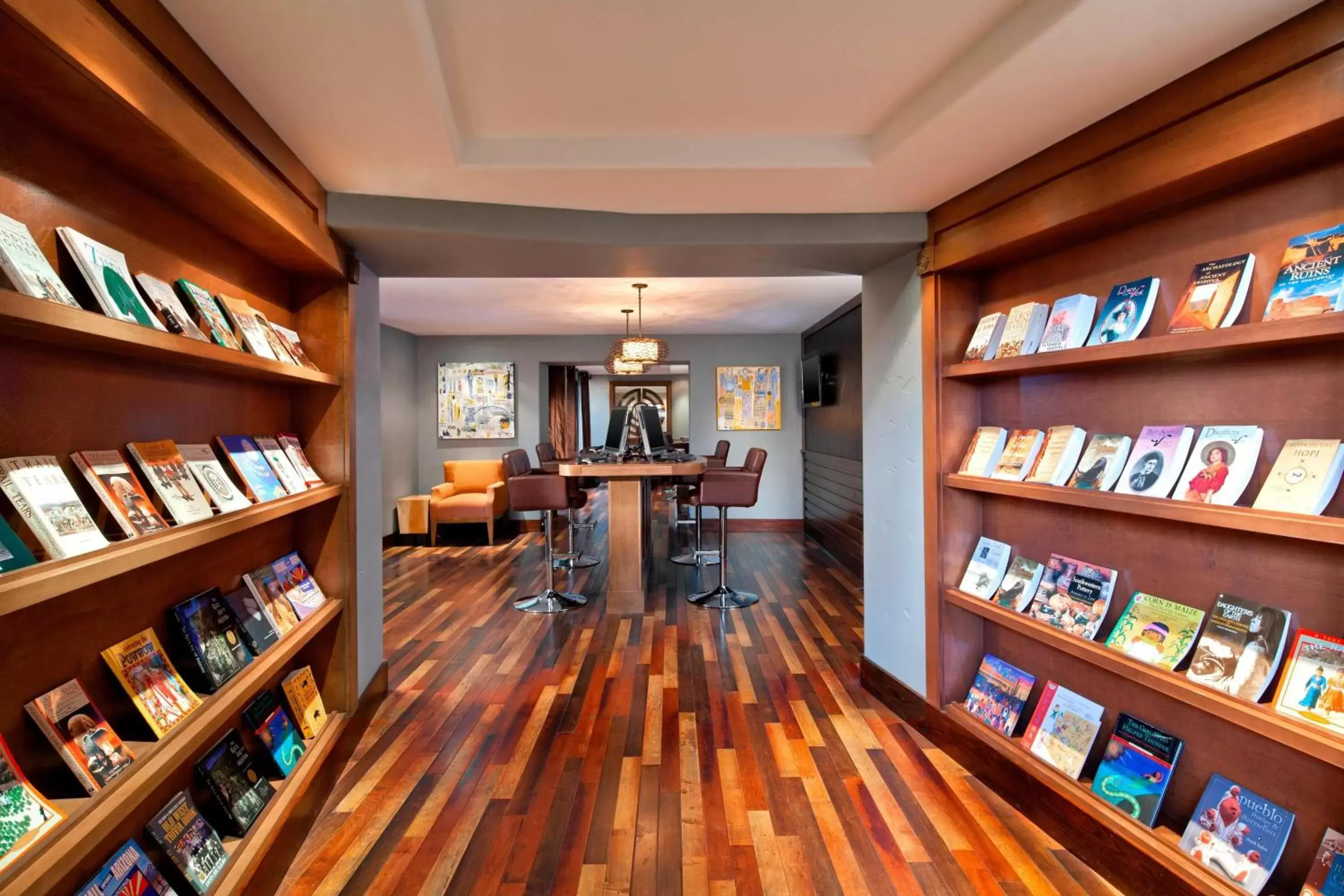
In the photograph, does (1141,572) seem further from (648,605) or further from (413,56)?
(648,605)

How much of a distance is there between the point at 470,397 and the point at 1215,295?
23.9 feet

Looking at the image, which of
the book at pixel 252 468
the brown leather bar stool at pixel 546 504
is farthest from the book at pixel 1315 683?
the brown leather bar stool at pixel 546 504

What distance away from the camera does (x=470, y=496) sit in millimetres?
6676

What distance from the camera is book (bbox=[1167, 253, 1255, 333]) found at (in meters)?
1.54

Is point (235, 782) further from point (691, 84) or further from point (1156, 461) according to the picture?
point (1156, 461)

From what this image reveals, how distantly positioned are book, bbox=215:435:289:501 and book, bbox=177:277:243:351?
33 cm

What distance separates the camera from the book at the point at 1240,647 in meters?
1.46

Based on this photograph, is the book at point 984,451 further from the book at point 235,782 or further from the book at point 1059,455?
the book at point 235,782

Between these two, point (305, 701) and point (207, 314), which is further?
point (305, 701)

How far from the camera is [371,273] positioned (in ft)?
9.10

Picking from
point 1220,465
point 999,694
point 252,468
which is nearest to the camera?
point 1220,465

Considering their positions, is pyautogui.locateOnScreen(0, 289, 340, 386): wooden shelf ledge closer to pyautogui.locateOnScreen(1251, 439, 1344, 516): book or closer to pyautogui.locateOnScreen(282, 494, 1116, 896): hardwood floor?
pyautogui.locateOnScreen(282, 494, 1116, 896): hardwood floor

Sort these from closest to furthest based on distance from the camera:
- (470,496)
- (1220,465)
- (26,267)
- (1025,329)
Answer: (26,267)
(1220,465)
(1025,329)
(470,496)

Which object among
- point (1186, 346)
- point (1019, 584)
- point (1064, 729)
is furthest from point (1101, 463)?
point (1064, 729)
